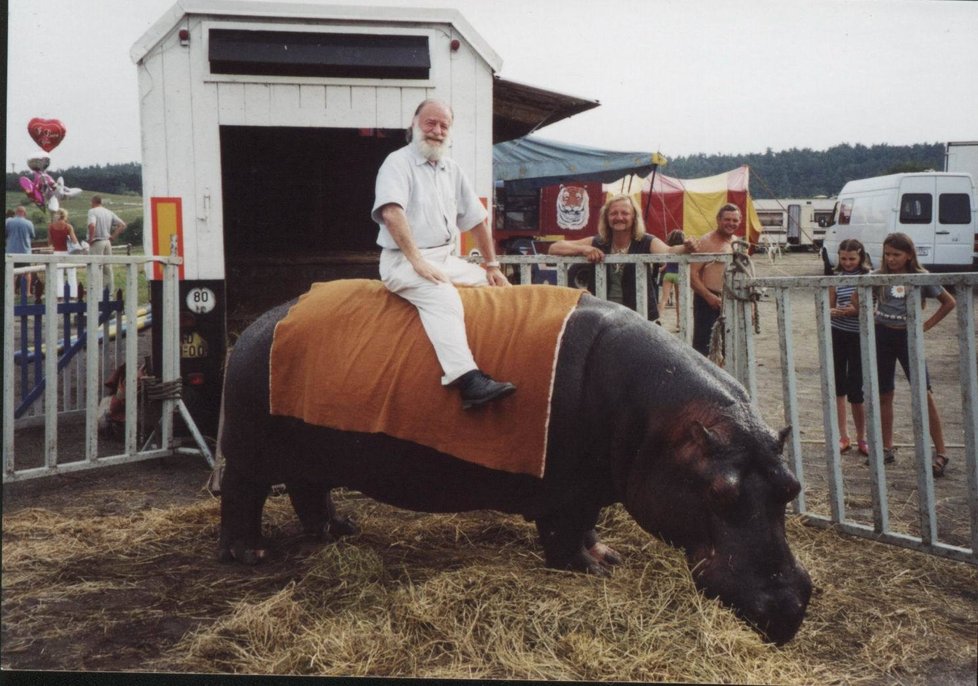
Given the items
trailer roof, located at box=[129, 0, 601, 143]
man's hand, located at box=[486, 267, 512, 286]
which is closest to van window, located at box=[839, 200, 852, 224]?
trailer roof, located at box=[129, 0, 601, 143]

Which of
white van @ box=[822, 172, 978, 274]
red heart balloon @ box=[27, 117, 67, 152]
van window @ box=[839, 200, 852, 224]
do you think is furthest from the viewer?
van window @ box=[839, 200, 852, 224]

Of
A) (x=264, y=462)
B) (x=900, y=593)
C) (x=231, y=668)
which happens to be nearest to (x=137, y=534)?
(x=264, y=462)

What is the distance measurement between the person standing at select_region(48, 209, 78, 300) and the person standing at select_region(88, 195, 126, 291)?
0.17 metres

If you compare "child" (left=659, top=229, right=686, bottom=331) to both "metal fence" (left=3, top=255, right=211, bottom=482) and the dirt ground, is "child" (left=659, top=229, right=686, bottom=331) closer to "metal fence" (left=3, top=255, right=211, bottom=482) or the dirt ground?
the dirt ground

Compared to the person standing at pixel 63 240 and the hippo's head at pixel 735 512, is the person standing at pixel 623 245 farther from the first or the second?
the person standing at pixel 63 240

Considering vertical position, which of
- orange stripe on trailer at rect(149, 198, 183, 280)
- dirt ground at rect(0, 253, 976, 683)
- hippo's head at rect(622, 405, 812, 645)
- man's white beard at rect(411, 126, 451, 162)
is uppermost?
man's white beard at rect(411, 126, 451, 162)

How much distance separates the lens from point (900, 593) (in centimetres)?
363

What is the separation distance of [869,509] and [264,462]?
3.41m

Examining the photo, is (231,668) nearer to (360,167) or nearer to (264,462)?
(264,462)

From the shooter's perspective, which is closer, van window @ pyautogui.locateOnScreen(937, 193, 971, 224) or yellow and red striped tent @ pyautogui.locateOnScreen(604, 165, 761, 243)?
van window @ pyautogui.locateOnScreen(937, 193, 971, 224)

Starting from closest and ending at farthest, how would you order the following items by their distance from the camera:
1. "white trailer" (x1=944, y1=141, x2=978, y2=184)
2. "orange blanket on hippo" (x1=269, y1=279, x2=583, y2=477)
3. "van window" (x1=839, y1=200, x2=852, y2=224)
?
"orange blanket on hippo" (x1=269, y1=279, x2=583, y2=477), "white trailer" (x1=944, y1=141, x2=978, y2=184), "van window" (x1=839, y1=200, x2=852, y2=224)

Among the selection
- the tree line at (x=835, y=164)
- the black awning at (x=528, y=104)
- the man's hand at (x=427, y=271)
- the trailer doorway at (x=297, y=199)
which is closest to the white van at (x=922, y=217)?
the tree line at (x=835, y=164)

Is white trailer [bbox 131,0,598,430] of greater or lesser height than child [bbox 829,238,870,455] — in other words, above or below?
above

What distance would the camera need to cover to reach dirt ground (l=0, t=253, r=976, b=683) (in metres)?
3.16
